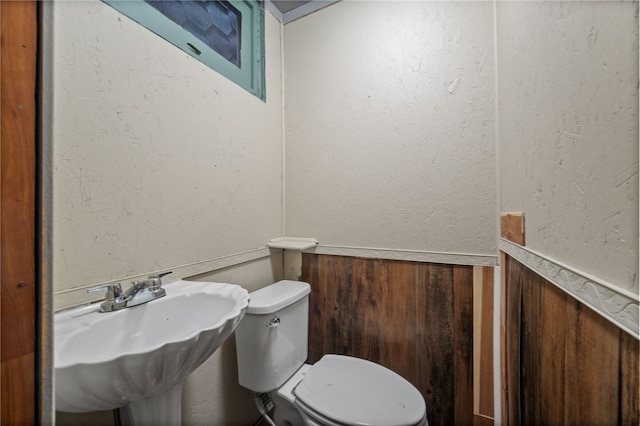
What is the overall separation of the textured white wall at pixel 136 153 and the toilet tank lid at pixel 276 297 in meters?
0.23

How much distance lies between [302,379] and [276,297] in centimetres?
36

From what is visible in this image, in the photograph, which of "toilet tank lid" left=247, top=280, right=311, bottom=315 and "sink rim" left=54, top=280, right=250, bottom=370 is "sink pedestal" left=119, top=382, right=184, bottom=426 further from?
"toilet tank lid" left=247, top=280, right=311, bottom=315

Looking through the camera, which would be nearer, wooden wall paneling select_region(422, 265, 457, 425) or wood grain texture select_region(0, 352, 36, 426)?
wood grain texture select_region(0, 352, 36, 426)

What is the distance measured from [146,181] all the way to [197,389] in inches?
30.0

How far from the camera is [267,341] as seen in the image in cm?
98

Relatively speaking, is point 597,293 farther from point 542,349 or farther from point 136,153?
point 136,153

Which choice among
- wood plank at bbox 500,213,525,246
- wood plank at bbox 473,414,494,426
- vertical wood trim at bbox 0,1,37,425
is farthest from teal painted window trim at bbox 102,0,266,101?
wood plank at bbox 473,414,494,426

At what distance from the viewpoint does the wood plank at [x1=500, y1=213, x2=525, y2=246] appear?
0.71 m

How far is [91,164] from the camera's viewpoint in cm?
65

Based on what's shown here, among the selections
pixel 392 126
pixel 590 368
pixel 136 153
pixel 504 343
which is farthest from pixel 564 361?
pixel 136 153

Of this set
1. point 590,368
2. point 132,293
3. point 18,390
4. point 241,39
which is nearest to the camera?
point 18,390

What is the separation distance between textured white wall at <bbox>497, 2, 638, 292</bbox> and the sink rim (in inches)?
27.5

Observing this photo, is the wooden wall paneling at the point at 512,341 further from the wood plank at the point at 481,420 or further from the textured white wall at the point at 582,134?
the textured white wall at the point at 582,134

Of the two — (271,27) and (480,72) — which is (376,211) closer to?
(480,72)
